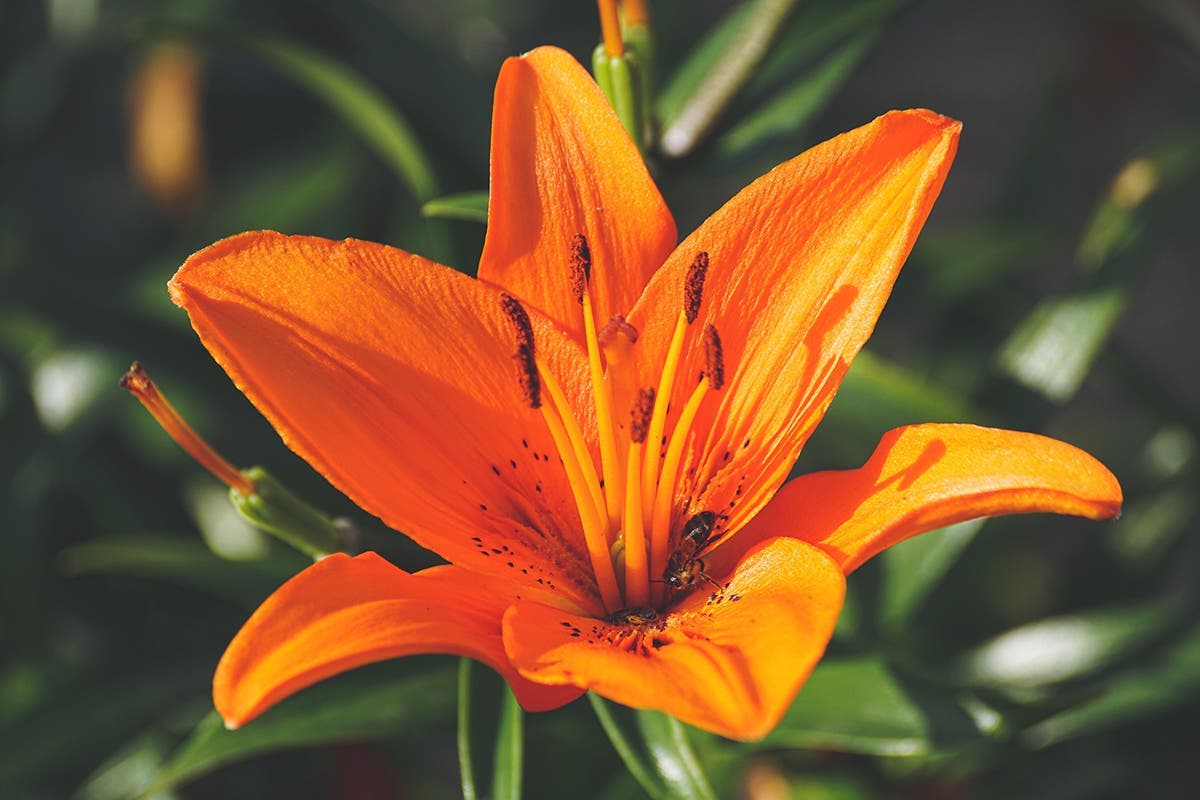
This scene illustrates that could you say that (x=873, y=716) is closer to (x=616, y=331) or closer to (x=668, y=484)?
(x=668, y=484)

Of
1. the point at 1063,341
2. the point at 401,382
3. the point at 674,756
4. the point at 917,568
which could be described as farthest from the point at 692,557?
the point at 1063,341

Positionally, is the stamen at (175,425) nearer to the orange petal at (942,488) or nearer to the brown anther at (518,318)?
the brown anther at (518,318)

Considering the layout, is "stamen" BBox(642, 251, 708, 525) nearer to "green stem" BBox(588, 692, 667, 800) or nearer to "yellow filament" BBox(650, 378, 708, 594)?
"yellow filament" BBox(650, 378, 708, 594)

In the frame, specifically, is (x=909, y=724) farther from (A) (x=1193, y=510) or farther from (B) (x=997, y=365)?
(A) (x=1193, y=510)

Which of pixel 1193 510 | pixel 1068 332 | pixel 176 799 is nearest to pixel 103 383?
pixel 176 799

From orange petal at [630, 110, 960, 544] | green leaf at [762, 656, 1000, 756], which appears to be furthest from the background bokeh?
orange petal at [630, 110, 960, 544]

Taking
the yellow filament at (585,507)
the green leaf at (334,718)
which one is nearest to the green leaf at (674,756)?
the yellow filament at (585,507)
